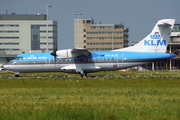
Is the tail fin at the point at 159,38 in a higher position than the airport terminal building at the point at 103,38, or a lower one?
lower

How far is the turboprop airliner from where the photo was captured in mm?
42312

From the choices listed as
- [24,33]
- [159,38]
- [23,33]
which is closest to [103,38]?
[24,33]

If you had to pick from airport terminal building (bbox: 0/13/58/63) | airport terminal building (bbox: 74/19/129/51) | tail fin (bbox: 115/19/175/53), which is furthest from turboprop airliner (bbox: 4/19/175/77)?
airport terminal building (bbox: 0/13/58/63)

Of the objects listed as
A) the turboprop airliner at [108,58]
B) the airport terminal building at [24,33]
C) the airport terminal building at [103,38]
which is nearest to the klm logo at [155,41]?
the turboprop airliner at [108,58]

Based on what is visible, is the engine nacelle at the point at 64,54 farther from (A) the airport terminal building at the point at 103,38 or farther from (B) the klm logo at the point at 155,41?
(A) the airport terminal building at the point at 103,38

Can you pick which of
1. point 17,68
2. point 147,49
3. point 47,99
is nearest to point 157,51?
point 147,49

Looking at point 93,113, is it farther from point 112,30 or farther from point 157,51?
point 112,30

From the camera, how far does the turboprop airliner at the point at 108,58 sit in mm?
42312

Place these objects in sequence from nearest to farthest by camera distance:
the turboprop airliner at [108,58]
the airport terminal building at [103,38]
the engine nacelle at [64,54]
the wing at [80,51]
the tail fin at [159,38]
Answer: the wing at [80,51]
the engine nacelle at [64,54]
the turboprop airliner at [108,58]
the tail fin at [159,38]
the airport terminal building at [103,38]

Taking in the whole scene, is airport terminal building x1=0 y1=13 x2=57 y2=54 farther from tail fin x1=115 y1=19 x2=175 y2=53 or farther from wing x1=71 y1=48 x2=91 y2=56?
tail fin x1=115 y1=19 x2=175 y2=53

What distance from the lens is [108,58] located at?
1694 inches

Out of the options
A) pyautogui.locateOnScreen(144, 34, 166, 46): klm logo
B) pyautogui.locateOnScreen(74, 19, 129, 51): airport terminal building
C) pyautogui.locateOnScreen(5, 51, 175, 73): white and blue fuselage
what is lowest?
pyautogui.locateOnScreen(5, 51, 175, 73): white and blue fuselage

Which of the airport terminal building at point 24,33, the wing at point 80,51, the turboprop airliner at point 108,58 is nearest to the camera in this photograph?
the wing at point 80,51

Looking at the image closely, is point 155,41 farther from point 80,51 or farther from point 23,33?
point 23,33
